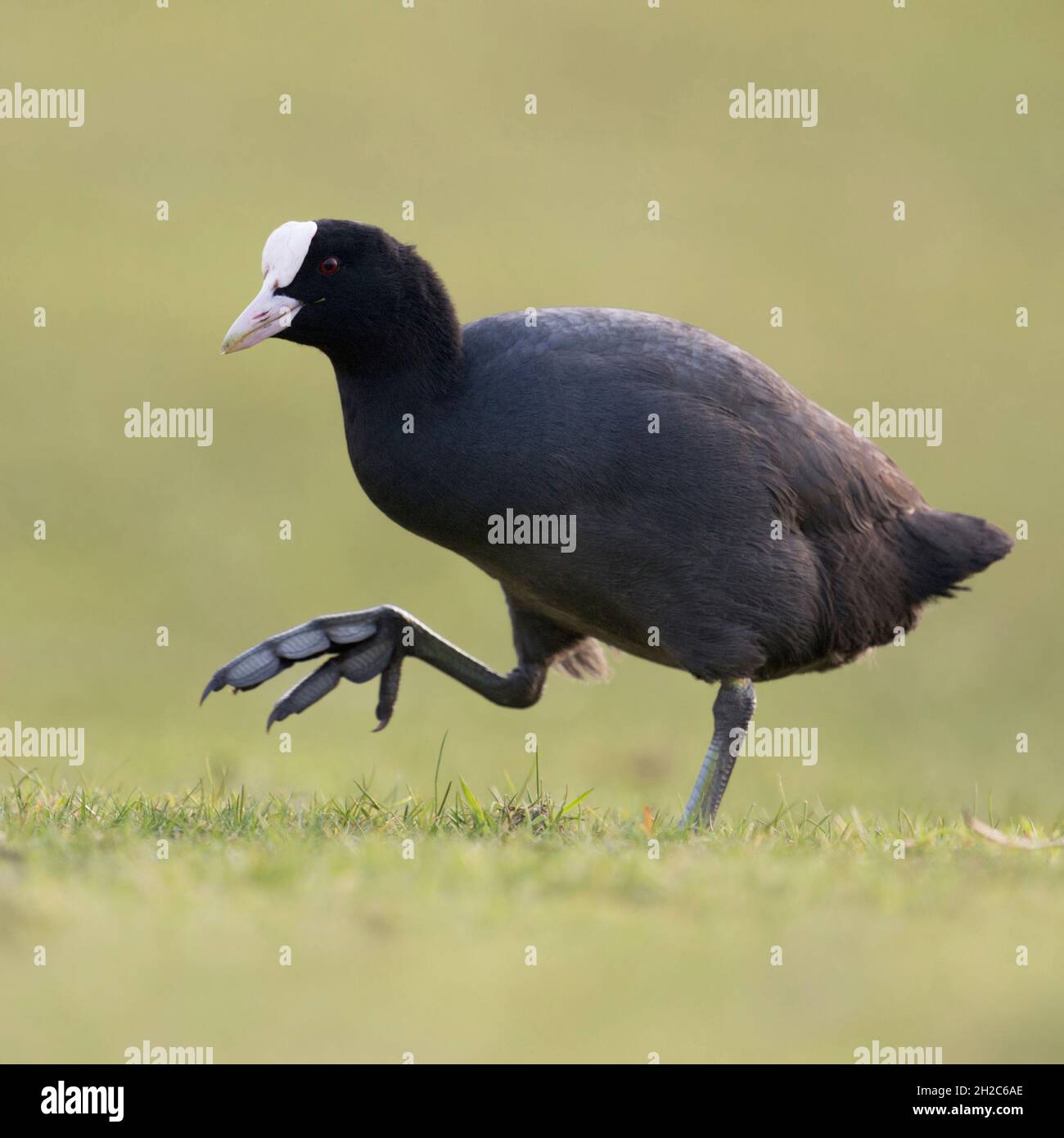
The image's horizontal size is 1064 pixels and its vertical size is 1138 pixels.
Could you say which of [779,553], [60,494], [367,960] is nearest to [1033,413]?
[60,494]

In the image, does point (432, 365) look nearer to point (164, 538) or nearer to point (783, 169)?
point (164, 538)

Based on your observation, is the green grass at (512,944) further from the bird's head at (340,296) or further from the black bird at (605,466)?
the bird's head at (340,296)

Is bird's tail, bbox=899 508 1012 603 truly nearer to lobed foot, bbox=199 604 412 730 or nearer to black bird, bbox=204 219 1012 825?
black bird, bbox=204 219 1012 825

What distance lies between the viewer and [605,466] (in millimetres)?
6969

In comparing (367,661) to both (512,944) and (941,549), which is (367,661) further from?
(512,944)

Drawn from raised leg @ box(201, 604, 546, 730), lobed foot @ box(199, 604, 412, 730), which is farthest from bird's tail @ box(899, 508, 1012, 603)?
lobed foot @ box(199, 604, 412, 730)

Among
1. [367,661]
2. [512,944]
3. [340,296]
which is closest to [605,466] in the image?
[340,296]

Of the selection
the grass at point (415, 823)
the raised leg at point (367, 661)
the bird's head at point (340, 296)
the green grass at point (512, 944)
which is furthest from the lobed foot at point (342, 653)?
the green grass at point (512, 944)

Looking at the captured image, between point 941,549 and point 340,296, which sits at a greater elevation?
point 340,296

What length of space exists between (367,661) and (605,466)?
63.9 inches

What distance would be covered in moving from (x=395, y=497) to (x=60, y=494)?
1039cm

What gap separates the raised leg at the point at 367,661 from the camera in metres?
7.66

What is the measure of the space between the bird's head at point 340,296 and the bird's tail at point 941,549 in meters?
2.14

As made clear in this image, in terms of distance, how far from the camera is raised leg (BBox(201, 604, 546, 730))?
7656 millimetres
